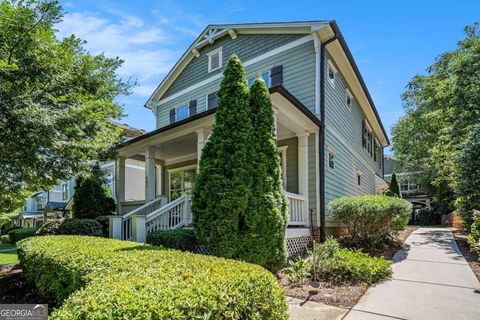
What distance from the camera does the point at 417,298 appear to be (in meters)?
4.79

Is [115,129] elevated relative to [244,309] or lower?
elevated

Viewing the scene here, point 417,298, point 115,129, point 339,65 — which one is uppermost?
point 339,65

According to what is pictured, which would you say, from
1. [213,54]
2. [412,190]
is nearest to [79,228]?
[213,54]

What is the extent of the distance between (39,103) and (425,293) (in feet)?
26.3

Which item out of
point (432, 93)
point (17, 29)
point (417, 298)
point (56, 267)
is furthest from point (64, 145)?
point (432, 93)

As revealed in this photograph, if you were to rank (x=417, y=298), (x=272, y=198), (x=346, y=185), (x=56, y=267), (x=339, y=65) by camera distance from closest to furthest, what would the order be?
(x=56, y=267) → (x=417, y=298) → (x=272, y=198) → (x=339, y=65) → (x=346, y=185)

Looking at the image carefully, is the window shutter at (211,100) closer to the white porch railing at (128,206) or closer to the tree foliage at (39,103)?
the white porch railing at (128,206)

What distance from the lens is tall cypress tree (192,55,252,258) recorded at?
571cm

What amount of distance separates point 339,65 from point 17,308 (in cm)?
1146

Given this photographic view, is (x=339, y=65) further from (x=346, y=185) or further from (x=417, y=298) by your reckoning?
(x=417, y=298)

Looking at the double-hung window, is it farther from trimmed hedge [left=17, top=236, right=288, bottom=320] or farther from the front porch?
trimmed hedge [left=17, top=236, right=288, bottom=320]

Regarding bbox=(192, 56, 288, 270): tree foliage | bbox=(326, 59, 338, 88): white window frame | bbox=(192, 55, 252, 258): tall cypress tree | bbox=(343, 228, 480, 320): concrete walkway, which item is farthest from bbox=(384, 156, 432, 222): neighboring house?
bbox=(192, 55, 252, 258): tall cypress tree

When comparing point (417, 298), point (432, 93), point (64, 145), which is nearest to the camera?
point (417, 298)

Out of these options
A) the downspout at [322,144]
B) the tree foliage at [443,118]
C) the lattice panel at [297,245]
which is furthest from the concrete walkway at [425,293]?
the tree foliage at [443,118]
